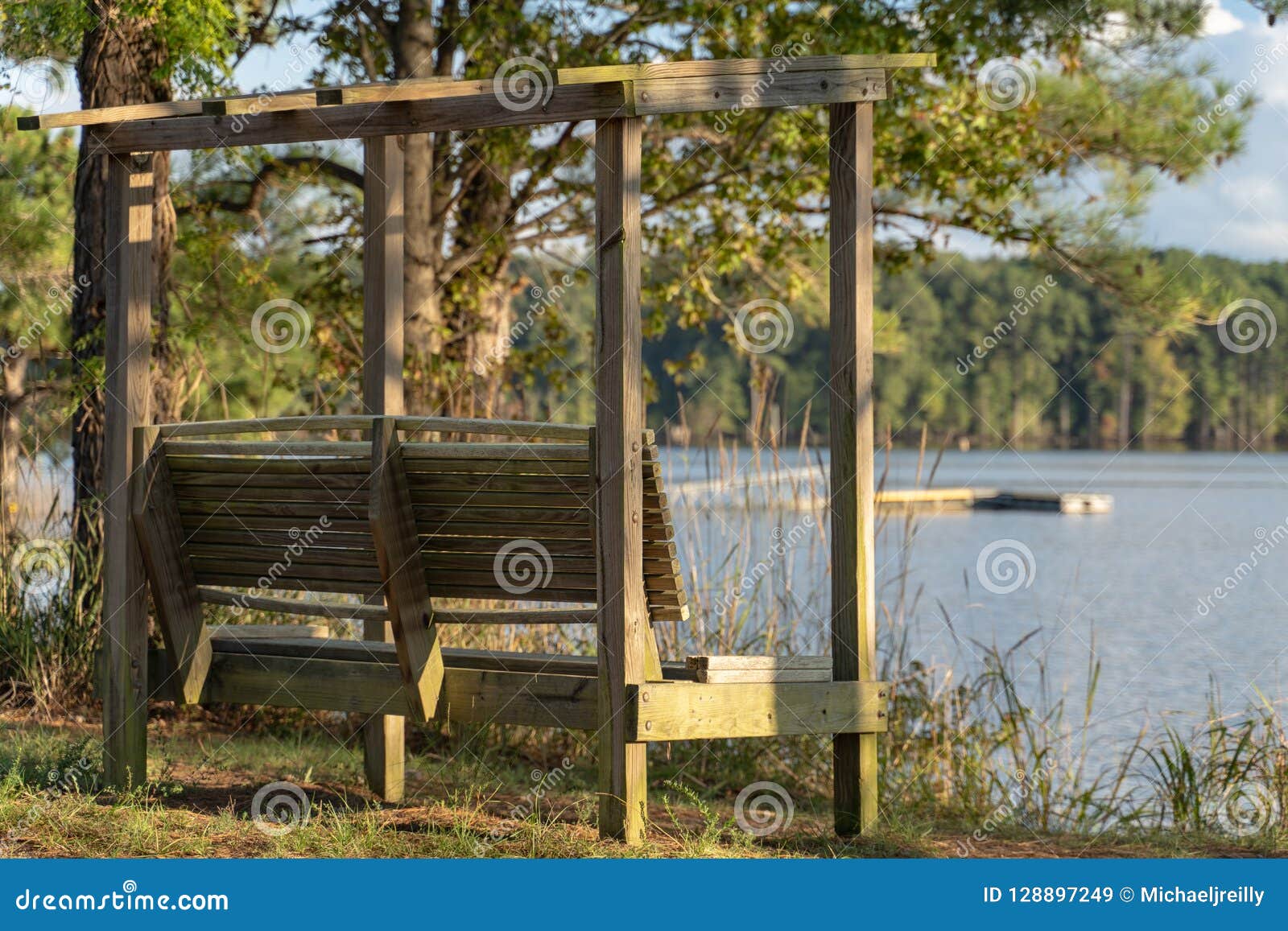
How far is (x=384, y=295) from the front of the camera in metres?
4.62

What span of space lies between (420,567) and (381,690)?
Answer: 1.37 feet

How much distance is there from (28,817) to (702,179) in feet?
20.3

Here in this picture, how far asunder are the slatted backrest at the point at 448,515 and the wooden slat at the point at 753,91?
2.97 feet

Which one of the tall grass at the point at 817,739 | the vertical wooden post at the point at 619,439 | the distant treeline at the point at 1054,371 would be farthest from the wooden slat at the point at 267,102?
the distant treeline at the point at 1054,371

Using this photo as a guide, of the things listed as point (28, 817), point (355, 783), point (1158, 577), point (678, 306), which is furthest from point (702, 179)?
point (1158, 577)

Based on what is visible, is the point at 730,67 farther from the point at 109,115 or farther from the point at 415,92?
the point at 109,115

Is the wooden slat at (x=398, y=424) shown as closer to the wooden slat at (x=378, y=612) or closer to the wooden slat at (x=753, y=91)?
the wooden slat at (x=378, y=612)

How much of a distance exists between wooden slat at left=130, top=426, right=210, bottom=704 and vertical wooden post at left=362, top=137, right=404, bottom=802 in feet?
1.95

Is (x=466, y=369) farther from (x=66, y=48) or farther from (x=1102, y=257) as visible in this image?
(x=1102, y=257)

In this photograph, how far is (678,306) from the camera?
9633mm

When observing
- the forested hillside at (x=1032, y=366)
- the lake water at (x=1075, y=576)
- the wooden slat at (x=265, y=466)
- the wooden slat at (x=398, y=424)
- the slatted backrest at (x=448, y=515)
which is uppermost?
the forested hillside at (x=1032, y=366)

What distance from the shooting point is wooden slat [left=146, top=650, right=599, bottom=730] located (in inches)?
157

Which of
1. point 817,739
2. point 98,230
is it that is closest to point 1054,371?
point 817,739

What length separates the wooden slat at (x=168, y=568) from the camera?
431 cm
